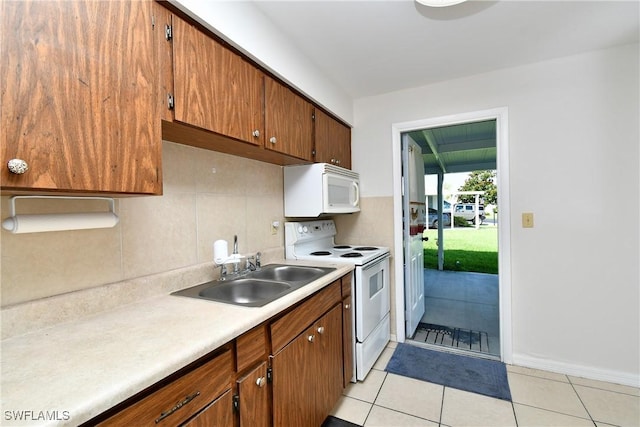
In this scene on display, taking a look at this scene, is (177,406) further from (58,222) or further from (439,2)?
(439,2)

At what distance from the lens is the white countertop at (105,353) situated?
0.57 m

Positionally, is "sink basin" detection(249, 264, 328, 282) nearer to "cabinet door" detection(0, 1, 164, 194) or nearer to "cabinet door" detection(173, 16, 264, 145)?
"cabinet door" detection(173, 16, 264, 145)

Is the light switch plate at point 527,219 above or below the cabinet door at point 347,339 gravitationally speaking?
above

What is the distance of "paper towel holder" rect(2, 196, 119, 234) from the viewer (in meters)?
0.86

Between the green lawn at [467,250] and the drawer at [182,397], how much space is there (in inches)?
167

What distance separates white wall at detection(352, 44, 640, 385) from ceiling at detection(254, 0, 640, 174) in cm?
20

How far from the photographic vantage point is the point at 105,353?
767 mm

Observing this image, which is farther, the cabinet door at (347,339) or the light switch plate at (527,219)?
the light switch plate at (527,219)

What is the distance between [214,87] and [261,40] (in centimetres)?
46

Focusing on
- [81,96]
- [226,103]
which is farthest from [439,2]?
[81,96]

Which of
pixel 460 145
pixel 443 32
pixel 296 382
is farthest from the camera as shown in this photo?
pixel 460 145

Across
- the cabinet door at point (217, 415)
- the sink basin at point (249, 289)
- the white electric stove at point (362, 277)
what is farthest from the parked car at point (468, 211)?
the cabinet door at point (217, 415)

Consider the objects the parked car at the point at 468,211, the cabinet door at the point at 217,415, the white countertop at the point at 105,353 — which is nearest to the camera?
the white countertop at the point at 105,353

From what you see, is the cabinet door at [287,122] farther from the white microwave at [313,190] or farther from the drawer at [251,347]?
the drawer at [251,347]
